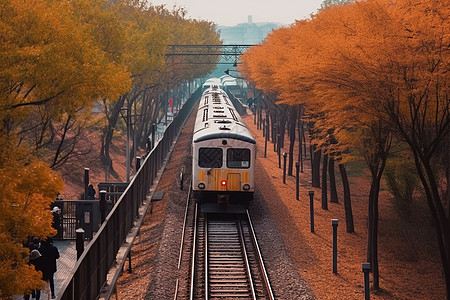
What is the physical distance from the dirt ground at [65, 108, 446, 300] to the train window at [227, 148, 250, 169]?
102 inches

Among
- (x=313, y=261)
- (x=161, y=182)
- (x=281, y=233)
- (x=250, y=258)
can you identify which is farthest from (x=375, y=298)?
(x=161, y=182)

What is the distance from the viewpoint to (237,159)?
2348cm

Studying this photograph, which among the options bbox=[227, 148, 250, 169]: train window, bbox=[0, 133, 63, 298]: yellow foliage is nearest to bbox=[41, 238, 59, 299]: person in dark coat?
bbox=[0, 133, 63, 298]: yellow foliage

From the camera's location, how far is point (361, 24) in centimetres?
1736

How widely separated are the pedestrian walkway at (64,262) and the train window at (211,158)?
5.34 metres

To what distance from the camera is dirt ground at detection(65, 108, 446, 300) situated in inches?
704

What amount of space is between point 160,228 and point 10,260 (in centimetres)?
983

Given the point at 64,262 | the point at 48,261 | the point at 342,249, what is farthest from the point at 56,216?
the point at 342,249

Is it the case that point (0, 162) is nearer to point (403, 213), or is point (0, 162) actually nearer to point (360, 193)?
point (403, 213)

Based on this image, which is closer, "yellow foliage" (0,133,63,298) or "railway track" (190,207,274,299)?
"yellow foliage" (0,133,63,298)

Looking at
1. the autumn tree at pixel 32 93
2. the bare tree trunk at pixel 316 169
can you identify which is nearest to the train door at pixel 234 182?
the autumn tree at pixel 32 93

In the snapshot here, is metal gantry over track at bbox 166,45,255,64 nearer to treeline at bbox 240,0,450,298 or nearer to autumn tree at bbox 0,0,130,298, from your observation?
autumn tree at bbox 0,0,130,298

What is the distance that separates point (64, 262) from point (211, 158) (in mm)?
6967

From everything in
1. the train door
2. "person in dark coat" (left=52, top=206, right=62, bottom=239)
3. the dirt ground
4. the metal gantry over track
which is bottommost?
the dirt ground
